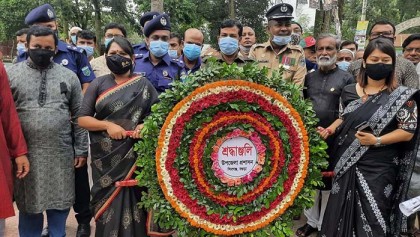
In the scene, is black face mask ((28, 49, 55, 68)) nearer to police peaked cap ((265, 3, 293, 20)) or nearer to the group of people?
the group of people

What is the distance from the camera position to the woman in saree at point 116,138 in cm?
286

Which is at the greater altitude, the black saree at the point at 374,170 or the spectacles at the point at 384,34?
the spectacles at the point at 384,34

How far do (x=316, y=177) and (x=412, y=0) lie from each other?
30822mm

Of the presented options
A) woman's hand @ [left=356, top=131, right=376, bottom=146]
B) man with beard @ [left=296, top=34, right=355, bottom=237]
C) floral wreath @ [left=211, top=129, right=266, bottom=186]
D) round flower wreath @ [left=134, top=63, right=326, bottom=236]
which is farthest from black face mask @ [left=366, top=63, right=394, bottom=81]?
floral wreath @ [left=211, top=129, right=266, bottom=186]

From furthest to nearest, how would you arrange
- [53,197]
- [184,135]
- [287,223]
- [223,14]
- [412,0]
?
1. [412,0]
2. [223,14]
3. [53,197]
4. [287,223]
5. [184,135]

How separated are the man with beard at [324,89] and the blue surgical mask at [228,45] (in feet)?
2.50

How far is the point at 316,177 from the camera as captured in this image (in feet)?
9.12

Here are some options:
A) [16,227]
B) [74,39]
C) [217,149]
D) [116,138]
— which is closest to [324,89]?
[217,149]

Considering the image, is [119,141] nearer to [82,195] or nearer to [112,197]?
[112,197]

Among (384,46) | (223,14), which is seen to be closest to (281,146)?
(384,46)

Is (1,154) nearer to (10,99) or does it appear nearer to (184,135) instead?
(10,99)

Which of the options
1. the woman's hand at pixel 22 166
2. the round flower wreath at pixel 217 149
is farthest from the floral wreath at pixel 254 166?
the woman's hand at pixel 22 166

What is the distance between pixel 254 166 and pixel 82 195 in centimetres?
175

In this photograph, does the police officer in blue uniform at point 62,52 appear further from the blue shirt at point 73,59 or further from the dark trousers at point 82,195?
the dark trousers at point 82,195
